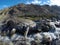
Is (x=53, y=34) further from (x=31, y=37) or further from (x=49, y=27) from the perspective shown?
(x=31, y=37)

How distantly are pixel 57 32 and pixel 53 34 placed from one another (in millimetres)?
2546

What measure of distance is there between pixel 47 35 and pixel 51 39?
1.79 meters

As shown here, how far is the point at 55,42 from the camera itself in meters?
44.1

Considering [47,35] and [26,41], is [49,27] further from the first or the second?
[26,41]

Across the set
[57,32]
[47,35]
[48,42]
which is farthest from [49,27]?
[48,42]

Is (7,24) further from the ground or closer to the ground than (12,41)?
further from the ground

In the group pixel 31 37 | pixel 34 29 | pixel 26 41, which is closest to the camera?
pixel 26 41

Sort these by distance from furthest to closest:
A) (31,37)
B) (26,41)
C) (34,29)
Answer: (34,29) → (31,37) → (26,41)

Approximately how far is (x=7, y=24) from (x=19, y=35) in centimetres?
670

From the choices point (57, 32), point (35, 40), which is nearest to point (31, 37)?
point (35, 40)

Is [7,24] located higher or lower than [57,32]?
higher

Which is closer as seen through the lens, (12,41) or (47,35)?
(12,41)

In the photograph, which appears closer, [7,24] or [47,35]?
[47,35]

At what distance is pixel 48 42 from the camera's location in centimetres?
4250
